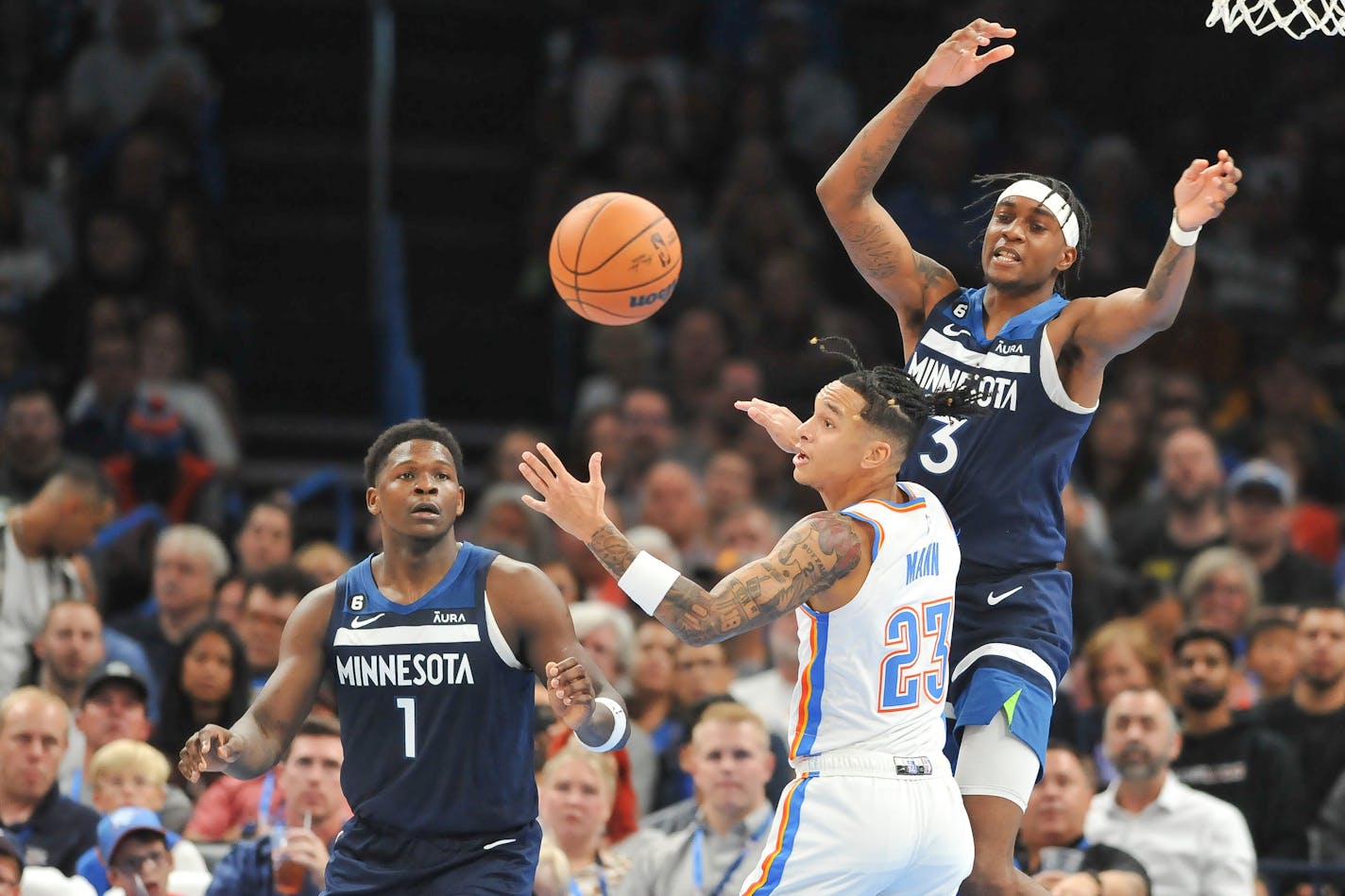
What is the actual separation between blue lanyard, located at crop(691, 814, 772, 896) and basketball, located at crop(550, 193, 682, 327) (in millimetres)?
2436

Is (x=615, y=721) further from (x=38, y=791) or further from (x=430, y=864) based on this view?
(x=38, y=791)

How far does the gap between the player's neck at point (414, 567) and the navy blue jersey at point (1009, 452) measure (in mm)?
1581

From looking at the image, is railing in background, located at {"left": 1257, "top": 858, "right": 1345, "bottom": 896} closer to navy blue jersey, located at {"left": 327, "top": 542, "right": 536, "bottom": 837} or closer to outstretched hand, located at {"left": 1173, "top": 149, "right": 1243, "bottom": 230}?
outstretched hand, located at {"left": 1173, "top": 149, "right": 1243, "bottom": 230}

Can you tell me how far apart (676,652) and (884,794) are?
4.89 metres

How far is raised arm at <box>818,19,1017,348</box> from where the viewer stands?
6.79 metres

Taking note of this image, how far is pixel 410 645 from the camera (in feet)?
21.0

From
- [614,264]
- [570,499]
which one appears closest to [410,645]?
[570,499]

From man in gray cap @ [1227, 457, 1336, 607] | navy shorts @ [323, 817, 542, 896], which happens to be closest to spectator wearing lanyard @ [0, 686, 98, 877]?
navy shorts @ [323, 817, 542, 896]

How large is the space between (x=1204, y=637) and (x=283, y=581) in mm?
4607

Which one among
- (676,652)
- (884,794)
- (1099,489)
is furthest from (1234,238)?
(884,794)

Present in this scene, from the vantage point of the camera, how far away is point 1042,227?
6.75 metres

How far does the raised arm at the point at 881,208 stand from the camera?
22.3 feet

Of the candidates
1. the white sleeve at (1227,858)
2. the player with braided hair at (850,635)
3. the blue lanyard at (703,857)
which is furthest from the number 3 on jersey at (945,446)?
the white sleeve at (1227,858)

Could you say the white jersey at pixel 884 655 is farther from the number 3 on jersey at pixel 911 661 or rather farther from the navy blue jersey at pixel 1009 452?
the navy blue jersey at pixel 1009 452
